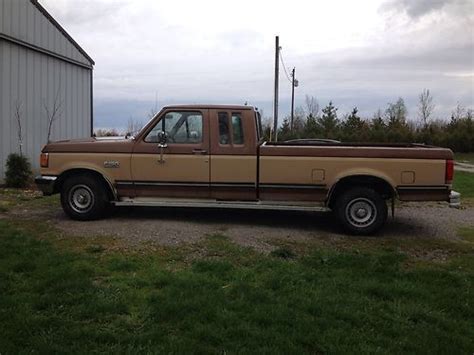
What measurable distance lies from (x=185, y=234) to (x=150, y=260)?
4.89 feet

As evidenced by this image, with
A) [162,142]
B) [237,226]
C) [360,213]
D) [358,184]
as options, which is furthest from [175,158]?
[360,213]

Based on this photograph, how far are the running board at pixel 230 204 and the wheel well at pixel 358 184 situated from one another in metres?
0.24

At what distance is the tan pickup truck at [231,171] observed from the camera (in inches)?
331

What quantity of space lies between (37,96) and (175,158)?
8.74 meters

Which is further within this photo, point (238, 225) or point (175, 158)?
point (238, 225)

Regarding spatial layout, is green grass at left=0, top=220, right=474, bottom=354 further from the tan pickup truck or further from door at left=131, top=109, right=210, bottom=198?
door at left=131, top=109, right=210, bottom=198

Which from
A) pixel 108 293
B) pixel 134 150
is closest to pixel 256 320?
pixel 108 293

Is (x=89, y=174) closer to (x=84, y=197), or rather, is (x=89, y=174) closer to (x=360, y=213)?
(x=84, y=197)

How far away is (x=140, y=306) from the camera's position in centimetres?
509

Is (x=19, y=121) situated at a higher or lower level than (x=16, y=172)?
higher

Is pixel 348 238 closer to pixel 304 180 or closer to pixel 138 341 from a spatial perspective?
pixel 304 180

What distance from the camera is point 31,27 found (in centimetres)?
1548

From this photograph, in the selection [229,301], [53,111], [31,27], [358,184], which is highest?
[31,27]

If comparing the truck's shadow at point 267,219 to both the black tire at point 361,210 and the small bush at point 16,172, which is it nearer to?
the black tire at point 361,210
